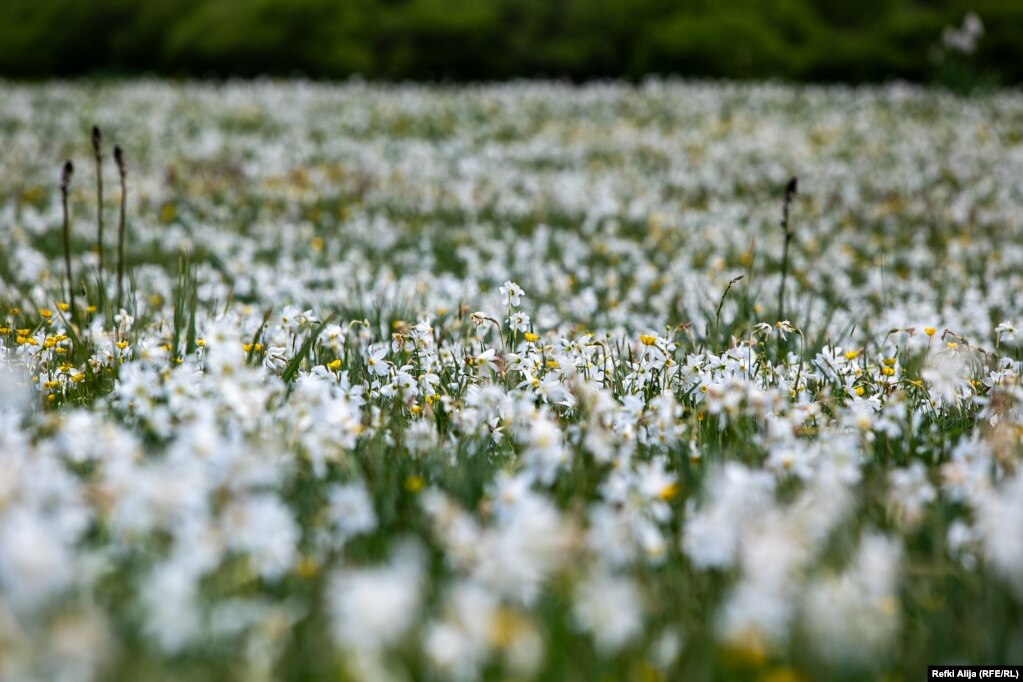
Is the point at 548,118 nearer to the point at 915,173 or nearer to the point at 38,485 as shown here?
the point at 915,173

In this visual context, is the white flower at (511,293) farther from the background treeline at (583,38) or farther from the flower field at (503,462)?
the background treeline at (583,38)

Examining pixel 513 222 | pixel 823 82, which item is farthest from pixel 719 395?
pixel 823 82

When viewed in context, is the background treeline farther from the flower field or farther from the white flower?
the white flower

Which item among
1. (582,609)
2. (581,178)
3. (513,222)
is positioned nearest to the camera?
(582,609)

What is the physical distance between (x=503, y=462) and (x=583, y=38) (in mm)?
19657

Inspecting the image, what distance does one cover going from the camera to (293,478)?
2570mm

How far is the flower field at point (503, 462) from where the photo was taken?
1.69 m

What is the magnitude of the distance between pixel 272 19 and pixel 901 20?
13.7 meters

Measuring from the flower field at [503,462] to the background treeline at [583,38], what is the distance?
1394cm

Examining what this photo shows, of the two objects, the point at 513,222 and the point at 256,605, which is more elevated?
the point at 513,222

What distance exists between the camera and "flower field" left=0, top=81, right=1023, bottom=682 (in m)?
1.69

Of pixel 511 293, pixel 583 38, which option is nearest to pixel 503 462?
pixel 511 293

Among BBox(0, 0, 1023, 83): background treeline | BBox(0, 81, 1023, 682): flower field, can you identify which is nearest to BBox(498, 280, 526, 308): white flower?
BBox(0, 81, 1023, 682): flower field

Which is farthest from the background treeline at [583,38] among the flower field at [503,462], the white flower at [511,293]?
the white flower at [511,293]
